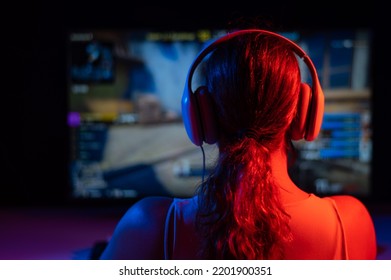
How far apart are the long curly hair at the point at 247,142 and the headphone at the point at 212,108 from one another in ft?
0.04

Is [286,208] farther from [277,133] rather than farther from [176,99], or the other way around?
[176,99]

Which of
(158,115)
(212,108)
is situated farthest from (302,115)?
(158,115)

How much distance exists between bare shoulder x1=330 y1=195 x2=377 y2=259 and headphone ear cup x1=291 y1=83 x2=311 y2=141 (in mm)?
120

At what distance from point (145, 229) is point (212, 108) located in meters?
0.21

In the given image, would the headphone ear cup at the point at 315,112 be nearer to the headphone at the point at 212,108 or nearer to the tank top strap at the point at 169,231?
the headphone at the point at 212,108

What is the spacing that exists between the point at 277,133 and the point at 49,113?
5.83 ft

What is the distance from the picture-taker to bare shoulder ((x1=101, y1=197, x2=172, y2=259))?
72cm

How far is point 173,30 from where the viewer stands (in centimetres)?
203

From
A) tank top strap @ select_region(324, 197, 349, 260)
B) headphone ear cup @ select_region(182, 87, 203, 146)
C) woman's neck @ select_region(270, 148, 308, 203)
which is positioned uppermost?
headphone ear cup @ select_region(182, 87, 203, 146)

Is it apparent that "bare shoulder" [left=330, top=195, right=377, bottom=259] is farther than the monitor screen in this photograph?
Result: No

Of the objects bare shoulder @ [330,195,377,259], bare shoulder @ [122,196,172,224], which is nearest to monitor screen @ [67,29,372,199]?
bare shoulder @ [330,195,377,259]

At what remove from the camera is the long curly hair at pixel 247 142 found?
2.27 feet

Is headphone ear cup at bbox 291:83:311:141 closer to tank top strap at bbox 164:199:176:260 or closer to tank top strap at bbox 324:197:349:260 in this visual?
tank top strap at bbox 324:197:349:260
